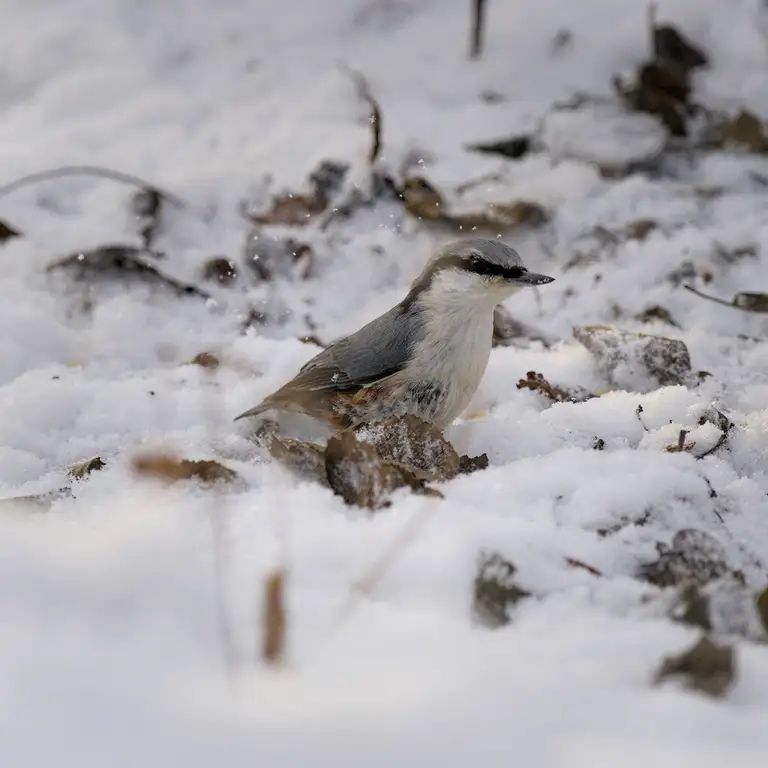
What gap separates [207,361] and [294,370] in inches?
9.7

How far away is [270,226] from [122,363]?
0.92 metres

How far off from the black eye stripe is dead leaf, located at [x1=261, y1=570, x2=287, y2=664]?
1434mm

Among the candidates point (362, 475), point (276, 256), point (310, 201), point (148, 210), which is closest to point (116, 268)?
point (148, 210)

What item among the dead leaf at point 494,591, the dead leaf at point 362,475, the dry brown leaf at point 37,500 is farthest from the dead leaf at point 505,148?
the dead leaf at point 494,591

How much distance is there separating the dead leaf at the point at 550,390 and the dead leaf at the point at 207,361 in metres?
0.84

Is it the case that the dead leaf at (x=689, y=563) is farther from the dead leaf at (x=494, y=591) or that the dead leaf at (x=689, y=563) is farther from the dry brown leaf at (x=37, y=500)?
the dry brown leaf at (x=37, y=500)

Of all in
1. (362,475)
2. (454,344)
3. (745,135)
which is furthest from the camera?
(745,135)

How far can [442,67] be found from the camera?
432 cm

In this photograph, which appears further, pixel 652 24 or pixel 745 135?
pixel 652 24

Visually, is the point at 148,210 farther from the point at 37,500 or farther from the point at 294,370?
the point at 37,500

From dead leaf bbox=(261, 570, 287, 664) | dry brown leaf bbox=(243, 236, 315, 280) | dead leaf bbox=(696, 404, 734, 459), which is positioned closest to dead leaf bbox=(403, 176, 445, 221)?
dry brown leaf bbox=(243, 236, 315, 280)

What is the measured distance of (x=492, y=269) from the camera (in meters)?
2.62

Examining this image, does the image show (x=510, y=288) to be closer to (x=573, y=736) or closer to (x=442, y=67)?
(x=573, y=736)

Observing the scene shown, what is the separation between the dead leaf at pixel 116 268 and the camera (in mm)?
3361
